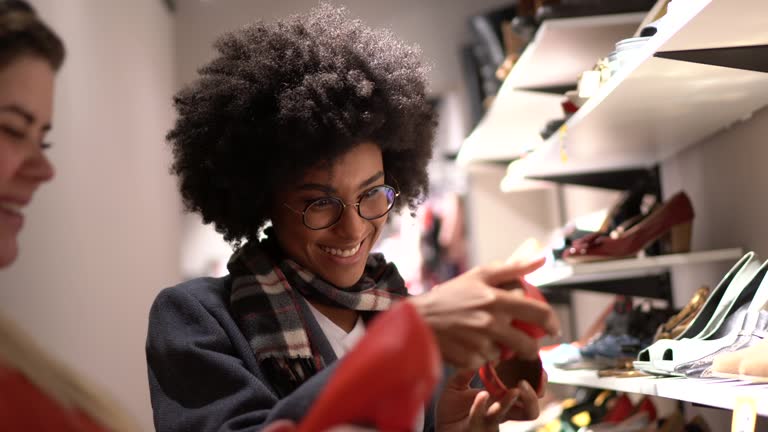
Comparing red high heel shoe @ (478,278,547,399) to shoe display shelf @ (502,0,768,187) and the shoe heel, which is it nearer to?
shoe display shelf @ (502,0,768,187)

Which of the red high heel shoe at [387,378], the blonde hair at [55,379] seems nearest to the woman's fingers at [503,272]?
the red high heel shoe at [387,378]

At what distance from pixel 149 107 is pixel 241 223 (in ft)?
0.91

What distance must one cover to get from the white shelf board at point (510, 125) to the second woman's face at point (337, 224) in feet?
3.84

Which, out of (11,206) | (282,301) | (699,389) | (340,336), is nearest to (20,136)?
(11,206)

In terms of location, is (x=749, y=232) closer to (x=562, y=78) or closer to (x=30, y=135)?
(x=562, y=78)

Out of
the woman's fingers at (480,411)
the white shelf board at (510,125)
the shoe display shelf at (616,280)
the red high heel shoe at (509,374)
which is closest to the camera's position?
the red high heel shoe at (509,374)

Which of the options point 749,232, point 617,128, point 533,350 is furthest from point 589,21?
point 533,350

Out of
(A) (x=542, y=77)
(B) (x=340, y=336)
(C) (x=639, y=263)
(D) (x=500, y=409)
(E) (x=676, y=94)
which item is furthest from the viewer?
(A) (x=542, y=77)

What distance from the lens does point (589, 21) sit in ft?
6.61

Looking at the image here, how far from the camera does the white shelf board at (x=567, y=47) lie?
79.4 inches

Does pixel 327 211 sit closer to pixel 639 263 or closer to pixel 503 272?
pixel 503 272

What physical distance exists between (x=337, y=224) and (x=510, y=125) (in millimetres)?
1654

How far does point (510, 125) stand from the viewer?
287 centimetres

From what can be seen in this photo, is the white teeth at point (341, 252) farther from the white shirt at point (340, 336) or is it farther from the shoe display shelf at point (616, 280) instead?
the shoe display shelf at point (616, 280)
